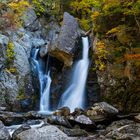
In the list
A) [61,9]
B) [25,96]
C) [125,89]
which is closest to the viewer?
[125,89]

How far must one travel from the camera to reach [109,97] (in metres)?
16.5

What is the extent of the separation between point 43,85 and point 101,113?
5350mm

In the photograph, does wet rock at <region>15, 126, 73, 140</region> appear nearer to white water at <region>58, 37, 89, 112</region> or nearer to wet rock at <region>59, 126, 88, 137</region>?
wet rock at <region>59, 126, 88, 137</region>

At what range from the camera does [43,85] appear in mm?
18812

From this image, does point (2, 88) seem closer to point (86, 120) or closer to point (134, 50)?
point (86, 120)

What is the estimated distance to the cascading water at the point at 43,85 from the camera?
17994 millimetres

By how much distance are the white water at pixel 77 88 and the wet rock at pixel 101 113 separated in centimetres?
289

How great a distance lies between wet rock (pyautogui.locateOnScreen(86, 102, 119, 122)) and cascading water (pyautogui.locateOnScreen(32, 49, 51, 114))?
350 centimetres

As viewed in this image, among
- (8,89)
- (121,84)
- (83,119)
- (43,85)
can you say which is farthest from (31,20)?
(83,119)

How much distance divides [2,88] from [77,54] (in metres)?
5.25

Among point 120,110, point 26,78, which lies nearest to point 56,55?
point 26,78

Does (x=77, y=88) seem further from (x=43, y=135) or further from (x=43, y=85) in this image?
(x=43, y=135)

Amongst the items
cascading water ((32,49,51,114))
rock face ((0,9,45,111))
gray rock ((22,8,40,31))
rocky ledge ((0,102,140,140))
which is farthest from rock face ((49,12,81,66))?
rocky ledge ((0,102,140,140))

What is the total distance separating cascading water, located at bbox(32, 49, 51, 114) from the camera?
708 inches
